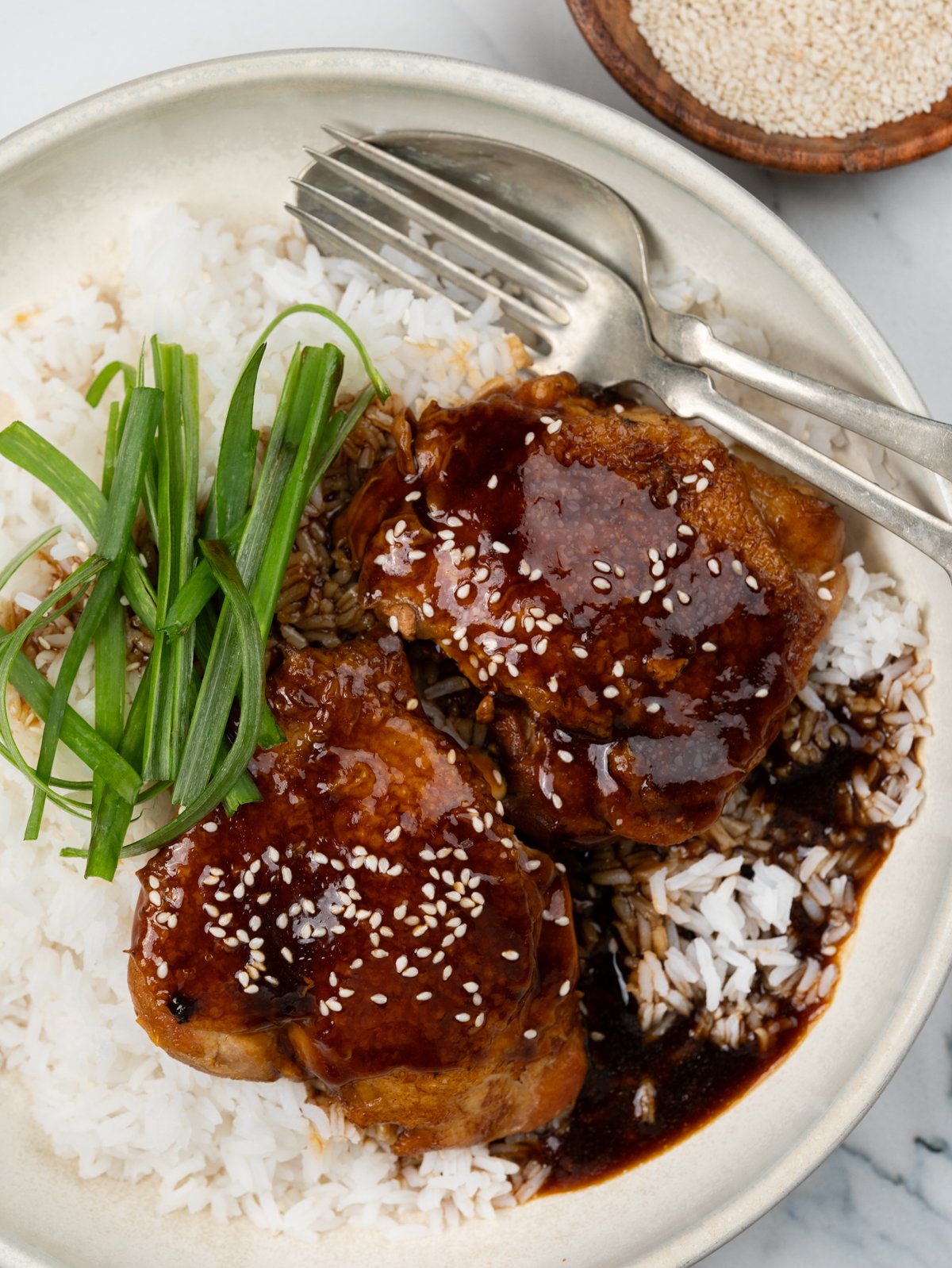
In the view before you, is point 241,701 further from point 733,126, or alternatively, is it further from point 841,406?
point 733,126

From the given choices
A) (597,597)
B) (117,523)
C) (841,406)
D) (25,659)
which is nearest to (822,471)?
(841,406)

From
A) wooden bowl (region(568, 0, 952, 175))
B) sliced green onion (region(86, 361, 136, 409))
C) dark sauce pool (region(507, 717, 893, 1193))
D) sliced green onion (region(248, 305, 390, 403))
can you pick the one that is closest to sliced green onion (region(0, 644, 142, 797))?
sliced green onion (region(86, 361, 136, 409))

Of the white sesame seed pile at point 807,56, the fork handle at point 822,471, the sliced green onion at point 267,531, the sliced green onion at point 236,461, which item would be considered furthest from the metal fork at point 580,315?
the white sesame seed pile at point 807,56

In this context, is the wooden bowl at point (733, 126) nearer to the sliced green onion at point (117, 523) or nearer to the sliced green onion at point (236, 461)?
the sliced green onion at point (236, 461)

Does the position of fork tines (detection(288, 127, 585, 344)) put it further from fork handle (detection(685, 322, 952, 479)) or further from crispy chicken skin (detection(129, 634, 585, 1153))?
crispy chicken skin (detection(129, 634, 585, 1153))

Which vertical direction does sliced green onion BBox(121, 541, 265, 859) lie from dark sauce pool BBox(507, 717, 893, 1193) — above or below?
above

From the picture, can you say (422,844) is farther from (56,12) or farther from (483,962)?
(56,12)

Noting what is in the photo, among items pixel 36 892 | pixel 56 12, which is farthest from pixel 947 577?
pixel 56 12
